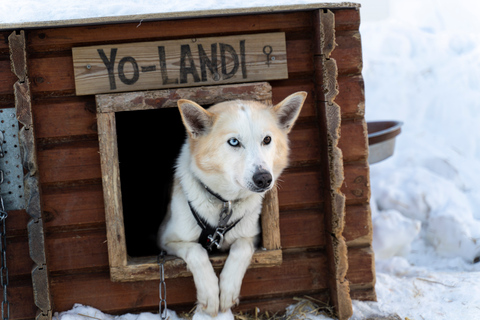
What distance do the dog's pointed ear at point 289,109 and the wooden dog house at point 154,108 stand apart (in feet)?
0.47

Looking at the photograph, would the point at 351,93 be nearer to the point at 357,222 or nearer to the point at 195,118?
the point at 357,222

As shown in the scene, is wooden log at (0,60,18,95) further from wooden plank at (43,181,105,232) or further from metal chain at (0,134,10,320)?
wooden plank at (43,181,105,232)

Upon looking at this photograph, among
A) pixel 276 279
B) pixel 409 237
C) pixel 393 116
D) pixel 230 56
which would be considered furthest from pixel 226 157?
pixel 393 116

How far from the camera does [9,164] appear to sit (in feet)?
8.50

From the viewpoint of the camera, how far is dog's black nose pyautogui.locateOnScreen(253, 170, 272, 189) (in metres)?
2.12

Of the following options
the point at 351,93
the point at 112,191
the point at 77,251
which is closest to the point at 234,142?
the point at 112,191

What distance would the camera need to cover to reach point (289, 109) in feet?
8.30

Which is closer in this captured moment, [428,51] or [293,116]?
[293,116]

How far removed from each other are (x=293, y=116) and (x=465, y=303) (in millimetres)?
1748

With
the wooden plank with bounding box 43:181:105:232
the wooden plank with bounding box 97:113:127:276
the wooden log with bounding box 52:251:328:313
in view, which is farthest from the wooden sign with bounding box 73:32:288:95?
the wooden log with bounding box 52:251:328:313

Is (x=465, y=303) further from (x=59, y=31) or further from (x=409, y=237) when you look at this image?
(x=59, y=31)

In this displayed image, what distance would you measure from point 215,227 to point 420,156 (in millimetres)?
3923

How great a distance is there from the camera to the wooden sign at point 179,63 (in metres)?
2.54

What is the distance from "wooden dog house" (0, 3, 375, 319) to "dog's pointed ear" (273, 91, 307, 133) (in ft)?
0.47
